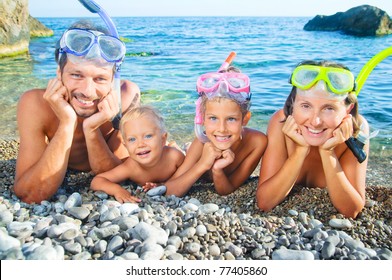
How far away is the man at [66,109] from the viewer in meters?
4.39

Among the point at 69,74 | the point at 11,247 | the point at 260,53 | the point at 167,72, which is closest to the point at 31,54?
the point at 167,72

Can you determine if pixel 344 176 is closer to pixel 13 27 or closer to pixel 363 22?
pixel 13 27

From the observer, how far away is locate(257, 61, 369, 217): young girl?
13.3ft

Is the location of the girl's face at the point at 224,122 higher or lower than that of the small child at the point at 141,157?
higher

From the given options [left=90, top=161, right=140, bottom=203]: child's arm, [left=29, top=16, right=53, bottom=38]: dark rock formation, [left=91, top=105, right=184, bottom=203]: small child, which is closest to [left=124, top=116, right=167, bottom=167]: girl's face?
[left=91, top=105, right=184, bottom=203]: small child

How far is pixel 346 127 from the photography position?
4.05 metres

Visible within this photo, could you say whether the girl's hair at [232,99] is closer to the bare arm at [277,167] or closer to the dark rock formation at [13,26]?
the bare arm at [277,167]

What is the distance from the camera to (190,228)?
139 inches

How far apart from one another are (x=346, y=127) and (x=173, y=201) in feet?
6.03

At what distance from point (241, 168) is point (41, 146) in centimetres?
216

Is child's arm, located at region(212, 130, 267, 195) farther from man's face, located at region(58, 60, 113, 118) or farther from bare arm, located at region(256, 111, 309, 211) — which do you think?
man's face, located at region(58, 60, 113, 118)

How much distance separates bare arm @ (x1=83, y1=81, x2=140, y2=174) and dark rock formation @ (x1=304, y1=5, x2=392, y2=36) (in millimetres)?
35735

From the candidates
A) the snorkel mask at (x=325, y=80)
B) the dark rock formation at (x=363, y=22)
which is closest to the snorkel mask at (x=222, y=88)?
the snorkel mask at (x=325, y=80)
